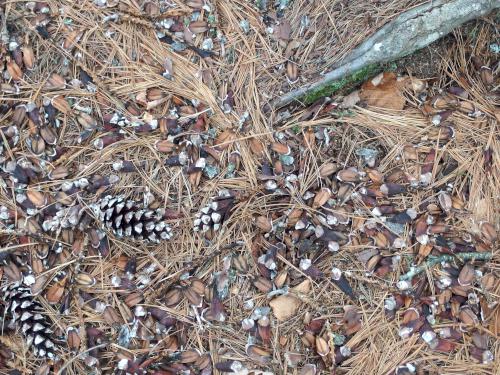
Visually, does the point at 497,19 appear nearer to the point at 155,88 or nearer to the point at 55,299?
the point at 155,88

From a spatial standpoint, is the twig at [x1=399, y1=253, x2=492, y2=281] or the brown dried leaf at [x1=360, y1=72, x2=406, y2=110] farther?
the brown dried leaf at [x1=360, y1=72, x2=406, y2=110]

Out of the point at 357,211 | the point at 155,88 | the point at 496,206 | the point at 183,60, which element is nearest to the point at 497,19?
the point at 496,206

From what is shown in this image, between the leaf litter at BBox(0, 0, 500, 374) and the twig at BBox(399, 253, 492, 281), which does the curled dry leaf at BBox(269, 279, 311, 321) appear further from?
the twig at BBox(399, 253, 492, 281)

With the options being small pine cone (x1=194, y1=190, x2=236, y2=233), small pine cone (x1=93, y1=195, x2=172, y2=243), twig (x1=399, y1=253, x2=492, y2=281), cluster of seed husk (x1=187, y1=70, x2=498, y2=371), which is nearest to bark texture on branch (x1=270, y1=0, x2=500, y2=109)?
cluster of seed husk (x1=187, y1=70, x2=498, y2=371)

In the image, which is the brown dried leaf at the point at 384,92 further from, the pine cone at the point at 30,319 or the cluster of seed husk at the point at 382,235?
the pine cone at the point at 30,319

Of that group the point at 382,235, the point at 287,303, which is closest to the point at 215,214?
the point at 287,303
